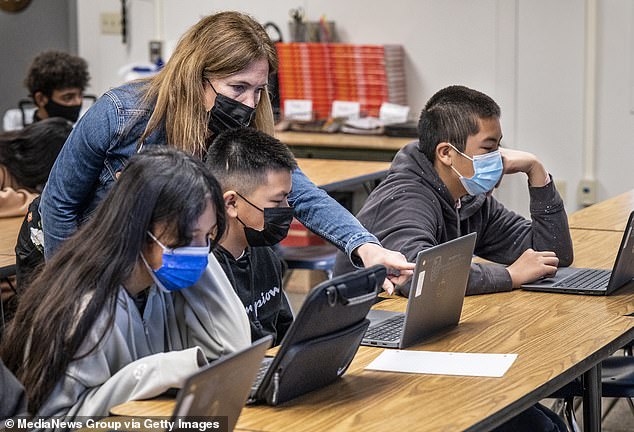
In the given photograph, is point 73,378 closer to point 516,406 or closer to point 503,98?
point 516,406

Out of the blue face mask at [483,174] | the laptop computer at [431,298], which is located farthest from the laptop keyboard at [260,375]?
the blue face mask at [483,174]

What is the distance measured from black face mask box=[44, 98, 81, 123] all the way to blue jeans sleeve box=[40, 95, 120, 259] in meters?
2.82

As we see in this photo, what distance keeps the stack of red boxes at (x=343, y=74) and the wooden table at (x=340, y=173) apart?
1040 mm

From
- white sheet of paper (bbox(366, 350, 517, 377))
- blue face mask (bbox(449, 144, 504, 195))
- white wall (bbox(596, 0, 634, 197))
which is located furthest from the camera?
white wall (bbox(596, 0, 634, 197))

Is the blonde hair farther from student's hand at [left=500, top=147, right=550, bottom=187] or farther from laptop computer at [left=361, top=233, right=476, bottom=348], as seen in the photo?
student's hand at [left=500, top=147, right=550, bottom=187]

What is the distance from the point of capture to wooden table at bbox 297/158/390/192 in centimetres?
458

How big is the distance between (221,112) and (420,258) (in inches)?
25.3

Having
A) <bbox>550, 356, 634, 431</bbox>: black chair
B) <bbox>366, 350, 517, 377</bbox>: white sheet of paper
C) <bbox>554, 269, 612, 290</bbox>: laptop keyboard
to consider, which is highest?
<bbox>366, 350, 517, 377</bbox>: white sheet of paper

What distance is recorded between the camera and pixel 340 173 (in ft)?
15.9

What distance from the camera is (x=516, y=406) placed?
191 cm

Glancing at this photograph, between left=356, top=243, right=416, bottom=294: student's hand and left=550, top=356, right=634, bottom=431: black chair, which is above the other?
left=356, top=243, right=416, bottom=294: student's hand

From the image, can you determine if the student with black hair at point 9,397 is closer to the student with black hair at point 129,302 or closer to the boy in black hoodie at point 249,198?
the student with black hair at point 129,302

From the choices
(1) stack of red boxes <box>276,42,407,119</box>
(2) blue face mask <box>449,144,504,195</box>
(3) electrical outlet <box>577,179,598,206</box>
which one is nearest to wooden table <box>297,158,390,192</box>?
(1) stack of red boxes <box>276,42,407,119</box>

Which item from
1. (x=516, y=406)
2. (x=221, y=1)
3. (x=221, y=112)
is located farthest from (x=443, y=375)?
(x=221, y=1)
